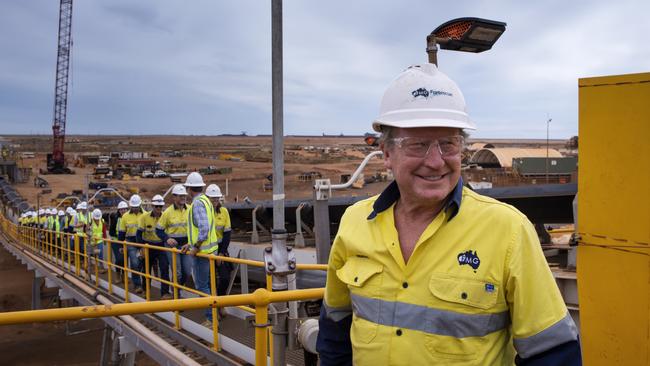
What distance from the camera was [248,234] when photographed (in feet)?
42.0

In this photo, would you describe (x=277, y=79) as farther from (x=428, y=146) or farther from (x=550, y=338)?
(x=550, y=338)

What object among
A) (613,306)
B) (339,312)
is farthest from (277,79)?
(613,306)

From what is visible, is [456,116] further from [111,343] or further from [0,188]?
[0,188]

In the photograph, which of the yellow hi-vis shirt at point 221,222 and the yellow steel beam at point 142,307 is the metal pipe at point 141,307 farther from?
the yellow hi-vis shirt at point 221,222

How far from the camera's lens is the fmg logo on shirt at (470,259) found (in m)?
1.52

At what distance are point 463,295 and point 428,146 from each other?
0.48 metres

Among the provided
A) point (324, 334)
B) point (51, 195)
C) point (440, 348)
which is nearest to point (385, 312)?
point (440, 348)

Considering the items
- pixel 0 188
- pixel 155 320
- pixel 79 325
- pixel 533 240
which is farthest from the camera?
pixel 0 188

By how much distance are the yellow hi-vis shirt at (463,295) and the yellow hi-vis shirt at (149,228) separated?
8524 mm

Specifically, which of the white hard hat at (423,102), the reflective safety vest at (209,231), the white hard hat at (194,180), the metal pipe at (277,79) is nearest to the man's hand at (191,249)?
the reflective safety vest at (209,231)

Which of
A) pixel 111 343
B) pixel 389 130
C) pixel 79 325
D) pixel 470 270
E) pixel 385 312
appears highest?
pixel 389 130

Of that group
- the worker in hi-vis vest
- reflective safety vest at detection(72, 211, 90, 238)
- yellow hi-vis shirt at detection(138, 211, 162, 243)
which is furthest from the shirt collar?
reflective safety vest at detection(72, 211, 90, 238)

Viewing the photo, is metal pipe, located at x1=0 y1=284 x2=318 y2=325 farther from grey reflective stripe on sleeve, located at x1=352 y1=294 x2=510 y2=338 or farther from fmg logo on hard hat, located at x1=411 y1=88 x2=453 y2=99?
fmg logo on hard hat, located at x1=411 y1=88 x2=453 y2=99

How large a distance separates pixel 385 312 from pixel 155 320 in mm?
5997
